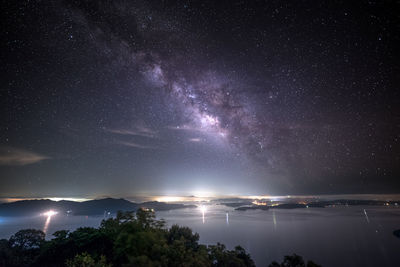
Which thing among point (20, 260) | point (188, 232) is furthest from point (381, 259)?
point (20, 260)

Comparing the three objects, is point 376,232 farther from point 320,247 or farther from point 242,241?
point 242,241

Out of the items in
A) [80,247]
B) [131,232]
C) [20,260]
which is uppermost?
[131,232]

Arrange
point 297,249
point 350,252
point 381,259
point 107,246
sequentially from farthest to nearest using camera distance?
point 297,249 → point 350,252 → point 381,259 → point 107,246

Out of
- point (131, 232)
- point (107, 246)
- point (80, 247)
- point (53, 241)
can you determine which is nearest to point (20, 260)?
point (53, 241)

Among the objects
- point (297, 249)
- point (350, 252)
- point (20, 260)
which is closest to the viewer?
point (20, 260)

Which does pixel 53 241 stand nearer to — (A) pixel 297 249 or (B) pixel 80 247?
(B) pixel 80 247

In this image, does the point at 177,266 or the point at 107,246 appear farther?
the point at 107,246

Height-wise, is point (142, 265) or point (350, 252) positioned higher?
point (142, 265)
